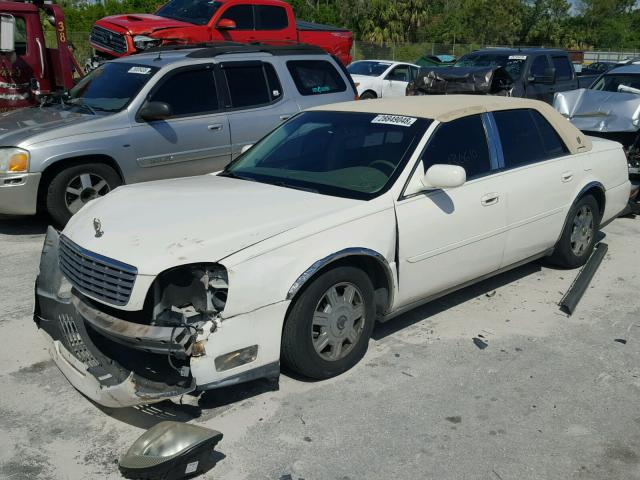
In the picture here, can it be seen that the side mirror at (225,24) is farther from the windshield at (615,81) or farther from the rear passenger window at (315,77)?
the windshield at (615,81)

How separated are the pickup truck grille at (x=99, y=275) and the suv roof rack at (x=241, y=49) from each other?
4.35m

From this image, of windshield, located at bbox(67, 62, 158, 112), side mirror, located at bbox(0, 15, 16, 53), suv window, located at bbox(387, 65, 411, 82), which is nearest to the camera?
windshield, located at bbox(67, 62, 158, 112)

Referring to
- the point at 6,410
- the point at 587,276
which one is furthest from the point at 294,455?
the point at 587,276

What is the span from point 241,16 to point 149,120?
6.31 m

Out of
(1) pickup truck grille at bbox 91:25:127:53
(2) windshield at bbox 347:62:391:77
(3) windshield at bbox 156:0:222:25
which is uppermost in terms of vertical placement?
(3) windshield at bbox 156:0:222:25

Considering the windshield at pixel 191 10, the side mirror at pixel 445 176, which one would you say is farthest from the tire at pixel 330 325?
the windshield at pixel 191 10

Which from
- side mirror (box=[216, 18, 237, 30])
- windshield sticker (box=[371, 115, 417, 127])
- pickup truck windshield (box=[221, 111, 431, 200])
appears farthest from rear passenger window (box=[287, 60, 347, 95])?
side mirror (box=[216, 18, 237, 30])

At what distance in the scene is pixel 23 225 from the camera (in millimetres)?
7285

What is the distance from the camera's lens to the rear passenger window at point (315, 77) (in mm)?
8289

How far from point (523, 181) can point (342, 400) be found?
2279 mm

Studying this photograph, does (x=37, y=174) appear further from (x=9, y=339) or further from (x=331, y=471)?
(x=331, y=471)

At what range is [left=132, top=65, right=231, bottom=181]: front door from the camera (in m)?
7.08

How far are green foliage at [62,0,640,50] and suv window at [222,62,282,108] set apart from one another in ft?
91.1

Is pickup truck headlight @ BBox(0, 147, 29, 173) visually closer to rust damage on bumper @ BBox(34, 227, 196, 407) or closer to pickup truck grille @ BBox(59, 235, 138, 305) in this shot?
rust damage on bumper @ BBox(34, 227, 196, 407)
